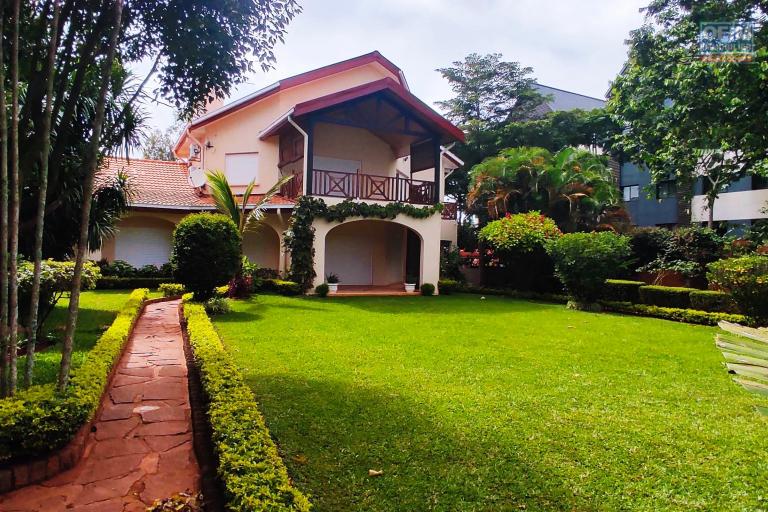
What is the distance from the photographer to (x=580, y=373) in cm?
612

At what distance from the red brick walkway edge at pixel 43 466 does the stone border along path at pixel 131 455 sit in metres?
0.05

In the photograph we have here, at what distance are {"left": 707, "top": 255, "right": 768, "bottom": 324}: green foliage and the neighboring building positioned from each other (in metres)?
8.42

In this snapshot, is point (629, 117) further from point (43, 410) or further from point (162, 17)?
point (43, 410)

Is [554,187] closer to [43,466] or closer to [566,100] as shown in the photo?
[566,100]

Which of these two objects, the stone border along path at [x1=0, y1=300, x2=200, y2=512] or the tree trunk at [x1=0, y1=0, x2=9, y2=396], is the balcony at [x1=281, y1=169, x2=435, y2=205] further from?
the tree trunk at [x1=0, y1=0, x2=9, y2=396]

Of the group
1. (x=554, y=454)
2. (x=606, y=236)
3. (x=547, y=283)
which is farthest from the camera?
(x=547, y=283)

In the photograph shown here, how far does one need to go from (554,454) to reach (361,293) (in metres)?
12.2

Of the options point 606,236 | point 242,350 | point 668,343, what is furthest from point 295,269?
point 668,343

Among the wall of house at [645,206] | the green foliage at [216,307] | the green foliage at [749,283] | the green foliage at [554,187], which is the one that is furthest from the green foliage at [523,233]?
the wall of house at [645,206]

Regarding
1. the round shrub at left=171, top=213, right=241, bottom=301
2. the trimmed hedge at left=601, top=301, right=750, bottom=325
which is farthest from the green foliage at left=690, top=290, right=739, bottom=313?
the round shrub at left=171, top=213, right=241, bottom=301

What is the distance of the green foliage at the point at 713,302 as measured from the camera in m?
11.4

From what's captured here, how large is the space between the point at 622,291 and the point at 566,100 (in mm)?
21387

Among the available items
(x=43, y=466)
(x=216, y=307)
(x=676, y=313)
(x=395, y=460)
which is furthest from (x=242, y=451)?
(x=676, y=313)

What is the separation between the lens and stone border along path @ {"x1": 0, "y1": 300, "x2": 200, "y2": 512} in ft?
9.71
